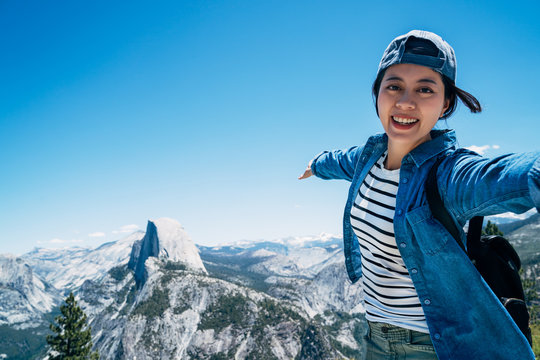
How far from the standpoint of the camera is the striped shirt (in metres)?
1.85

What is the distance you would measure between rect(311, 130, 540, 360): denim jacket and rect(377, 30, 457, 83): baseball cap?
1.28 feet

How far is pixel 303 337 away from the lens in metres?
116

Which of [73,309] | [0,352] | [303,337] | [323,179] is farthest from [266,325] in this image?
[0,352]

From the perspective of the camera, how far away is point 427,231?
1.55 m

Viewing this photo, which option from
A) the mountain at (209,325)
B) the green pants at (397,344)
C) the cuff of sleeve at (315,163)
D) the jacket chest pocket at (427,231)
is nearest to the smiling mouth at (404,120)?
the jacket chest pocket at (427,231)

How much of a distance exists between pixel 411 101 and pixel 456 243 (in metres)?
0.84

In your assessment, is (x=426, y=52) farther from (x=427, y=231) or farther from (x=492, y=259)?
(x=492, y=259)

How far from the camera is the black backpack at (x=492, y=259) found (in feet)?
4.98

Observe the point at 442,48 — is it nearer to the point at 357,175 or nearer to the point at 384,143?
the point at 384,143

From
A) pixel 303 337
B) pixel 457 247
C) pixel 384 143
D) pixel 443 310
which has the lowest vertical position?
pixel 303 337

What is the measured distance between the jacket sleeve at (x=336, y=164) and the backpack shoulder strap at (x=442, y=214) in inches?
50.4

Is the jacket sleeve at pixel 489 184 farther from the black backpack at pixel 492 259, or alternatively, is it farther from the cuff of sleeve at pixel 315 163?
the cuff of sleeve at pixel 315 163

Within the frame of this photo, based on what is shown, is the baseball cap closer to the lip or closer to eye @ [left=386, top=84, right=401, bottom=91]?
eye @ [left=386, top=84, right=401, bottom=91]

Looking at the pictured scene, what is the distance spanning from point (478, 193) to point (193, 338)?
133 meters
